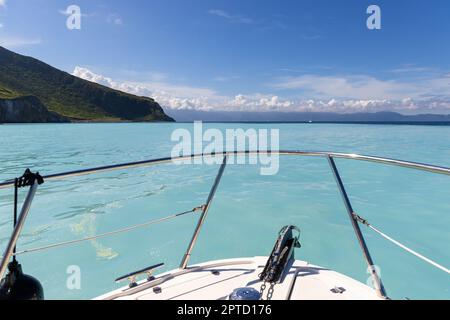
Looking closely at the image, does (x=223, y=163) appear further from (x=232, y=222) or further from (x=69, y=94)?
(x=69, y=94)

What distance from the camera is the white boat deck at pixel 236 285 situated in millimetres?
1686

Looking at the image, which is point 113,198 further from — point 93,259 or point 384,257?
point 384,257

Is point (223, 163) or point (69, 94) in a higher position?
point (69, 94)

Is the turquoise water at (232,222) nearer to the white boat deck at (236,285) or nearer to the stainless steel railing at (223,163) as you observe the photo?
the white boat deck at (236,285)

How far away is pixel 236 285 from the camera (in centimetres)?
181

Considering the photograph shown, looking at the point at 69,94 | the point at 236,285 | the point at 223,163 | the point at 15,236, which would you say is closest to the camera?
the point at 15,236

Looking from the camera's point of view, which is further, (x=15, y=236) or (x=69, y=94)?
(x=69, y=94)

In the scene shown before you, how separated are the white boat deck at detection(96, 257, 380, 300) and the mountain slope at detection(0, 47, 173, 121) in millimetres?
104543

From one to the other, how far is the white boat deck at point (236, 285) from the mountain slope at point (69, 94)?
343 feet

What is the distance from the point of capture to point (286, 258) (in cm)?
207

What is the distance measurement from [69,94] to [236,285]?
131m

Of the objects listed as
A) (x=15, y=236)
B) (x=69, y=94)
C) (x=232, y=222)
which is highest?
(x=69, y=94)

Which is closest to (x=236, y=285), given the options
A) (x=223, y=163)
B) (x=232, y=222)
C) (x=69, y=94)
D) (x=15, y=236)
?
(x=223, y=163)
